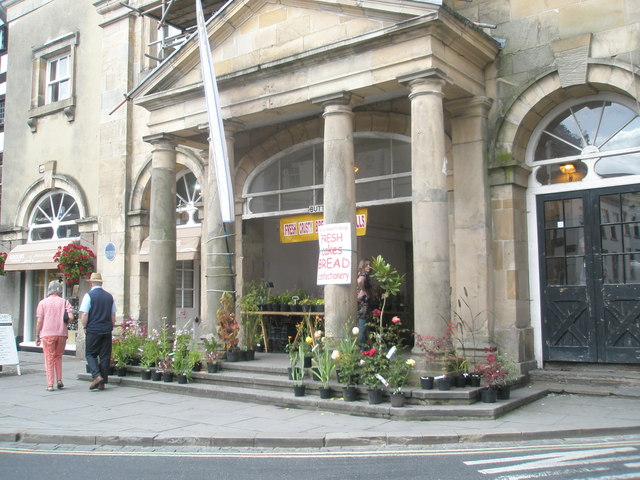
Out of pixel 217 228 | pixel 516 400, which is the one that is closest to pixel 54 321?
pixel 217 228

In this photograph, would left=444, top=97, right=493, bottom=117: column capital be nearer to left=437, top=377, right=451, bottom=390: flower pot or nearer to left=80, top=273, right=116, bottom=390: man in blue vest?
left=437, top=377, right=451, bottom=390: flower pot

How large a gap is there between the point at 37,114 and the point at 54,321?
996 cm

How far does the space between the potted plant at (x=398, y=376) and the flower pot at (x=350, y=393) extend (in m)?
0.55

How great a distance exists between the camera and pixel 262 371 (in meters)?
10.6

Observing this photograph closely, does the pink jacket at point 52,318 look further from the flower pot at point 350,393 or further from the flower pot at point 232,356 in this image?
the flower pot at point 350,393

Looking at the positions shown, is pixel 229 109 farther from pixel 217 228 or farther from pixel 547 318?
pixel 547 318

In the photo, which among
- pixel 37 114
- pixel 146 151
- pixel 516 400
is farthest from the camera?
pixel 37 114

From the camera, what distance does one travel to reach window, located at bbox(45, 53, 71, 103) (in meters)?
18.6

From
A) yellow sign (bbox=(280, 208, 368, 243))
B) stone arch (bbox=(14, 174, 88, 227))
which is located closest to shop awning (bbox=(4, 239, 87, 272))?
stone arch (bbox=(14, 174, 88, 227))

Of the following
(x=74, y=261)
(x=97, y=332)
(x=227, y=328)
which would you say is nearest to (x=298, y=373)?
(x=227, y=328)

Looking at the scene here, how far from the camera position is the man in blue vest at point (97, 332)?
10727mm

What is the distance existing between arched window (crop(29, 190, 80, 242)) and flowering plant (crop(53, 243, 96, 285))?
1.35m

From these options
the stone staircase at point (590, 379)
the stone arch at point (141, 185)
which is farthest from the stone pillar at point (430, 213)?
the stone arch at point (141, 185)

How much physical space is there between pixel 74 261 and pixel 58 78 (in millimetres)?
6052
